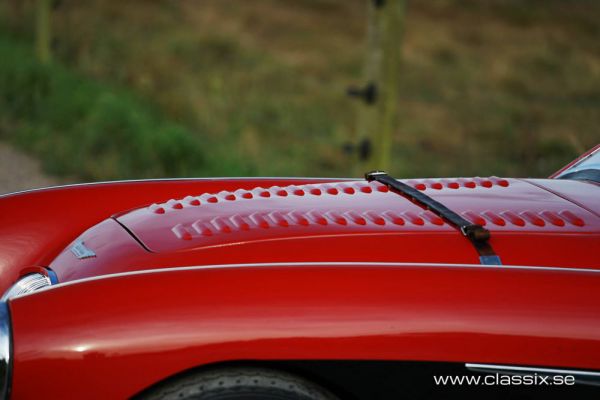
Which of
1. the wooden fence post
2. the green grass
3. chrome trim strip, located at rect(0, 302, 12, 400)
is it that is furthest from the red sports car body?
the green grass

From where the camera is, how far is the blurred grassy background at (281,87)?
336 inches

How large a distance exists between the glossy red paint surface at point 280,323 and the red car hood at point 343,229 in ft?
1.13

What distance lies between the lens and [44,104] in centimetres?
935

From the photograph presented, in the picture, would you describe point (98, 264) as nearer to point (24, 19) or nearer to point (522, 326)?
point (522, 326)

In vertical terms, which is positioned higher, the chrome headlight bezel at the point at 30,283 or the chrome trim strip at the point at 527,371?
the chrome trim strip at the point at 527,371

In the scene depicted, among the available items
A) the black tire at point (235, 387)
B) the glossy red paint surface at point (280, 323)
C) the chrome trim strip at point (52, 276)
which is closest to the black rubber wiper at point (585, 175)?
the glossy red paint surface at point (280, 323)

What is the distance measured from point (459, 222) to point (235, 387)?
88 cm

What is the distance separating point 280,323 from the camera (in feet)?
6.78

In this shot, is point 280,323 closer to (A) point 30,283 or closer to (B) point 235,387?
(B) point 235,387

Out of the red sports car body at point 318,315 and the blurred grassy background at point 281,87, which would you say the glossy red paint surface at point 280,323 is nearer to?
the red sports car body at point 318,315

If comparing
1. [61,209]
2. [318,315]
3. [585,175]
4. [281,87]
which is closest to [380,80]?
[585,175]

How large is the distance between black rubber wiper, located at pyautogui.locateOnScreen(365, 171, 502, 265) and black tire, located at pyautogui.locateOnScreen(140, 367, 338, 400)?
2.24 ft

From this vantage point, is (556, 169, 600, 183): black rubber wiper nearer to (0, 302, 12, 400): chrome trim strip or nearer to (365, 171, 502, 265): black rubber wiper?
(365, 171, 502, 265): black rubber wiper

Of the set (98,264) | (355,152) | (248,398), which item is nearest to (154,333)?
(248,398)
